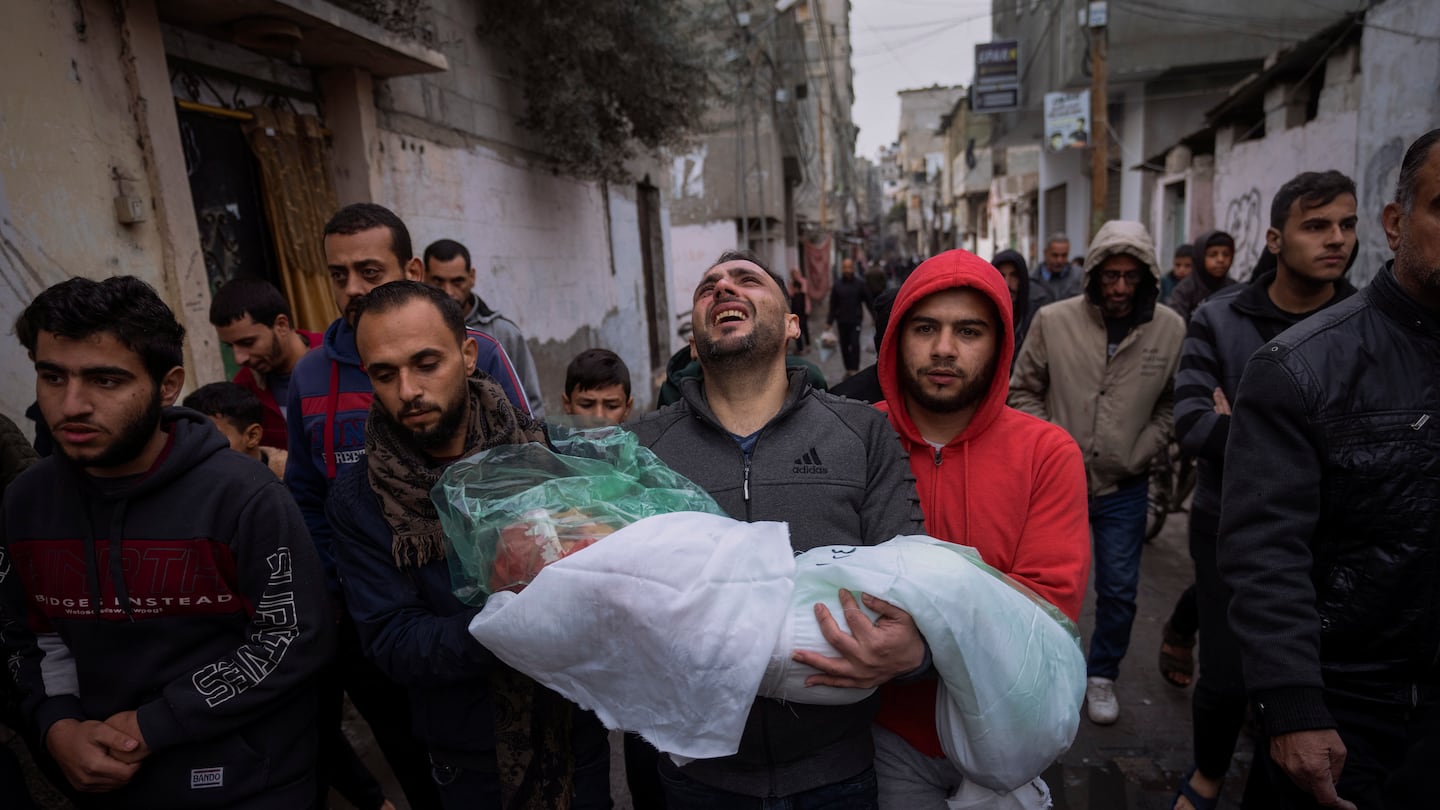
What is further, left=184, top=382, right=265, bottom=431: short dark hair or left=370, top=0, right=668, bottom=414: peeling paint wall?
left=370, top=0, right=668, bottom=414: peeling paint wall

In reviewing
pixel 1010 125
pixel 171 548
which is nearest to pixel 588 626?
pixel 171 548

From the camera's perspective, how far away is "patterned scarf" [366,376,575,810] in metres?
1.68

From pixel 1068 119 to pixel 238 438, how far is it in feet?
50.7

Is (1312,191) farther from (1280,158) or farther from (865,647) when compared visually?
(1280,158)

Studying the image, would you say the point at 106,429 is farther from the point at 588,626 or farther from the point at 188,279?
the point at 188,279

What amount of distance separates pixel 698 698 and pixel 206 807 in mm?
1322

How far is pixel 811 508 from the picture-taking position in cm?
166

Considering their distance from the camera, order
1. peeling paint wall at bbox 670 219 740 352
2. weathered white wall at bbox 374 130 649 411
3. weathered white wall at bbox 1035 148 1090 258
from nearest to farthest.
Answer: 1. weathered white wall at bbox 374 130 649 411
2. peeling paint wall at bbox 670 219 740 352
3. weathered white wall at bbox 1035 148 1090 258

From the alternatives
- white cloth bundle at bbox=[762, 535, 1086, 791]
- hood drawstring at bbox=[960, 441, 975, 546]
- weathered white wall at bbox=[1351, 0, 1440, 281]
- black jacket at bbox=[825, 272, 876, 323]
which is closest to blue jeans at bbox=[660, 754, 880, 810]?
white cloth bundle at bbox=[762, 535, 1086, 791]

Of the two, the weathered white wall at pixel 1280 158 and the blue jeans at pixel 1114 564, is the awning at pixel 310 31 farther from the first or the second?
the weathered white wall at pixel 1280 158

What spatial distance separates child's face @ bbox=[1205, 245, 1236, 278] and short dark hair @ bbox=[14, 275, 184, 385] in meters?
6.06

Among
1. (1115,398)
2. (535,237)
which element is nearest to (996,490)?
(1115,398)

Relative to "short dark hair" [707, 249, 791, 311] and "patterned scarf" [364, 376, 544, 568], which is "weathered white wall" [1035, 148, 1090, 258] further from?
"patterned scarf" [364, 376, 544, 568]

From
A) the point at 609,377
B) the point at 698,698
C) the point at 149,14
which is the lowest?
the point at 698,698
